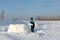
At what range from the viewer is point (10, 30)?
18938 mm

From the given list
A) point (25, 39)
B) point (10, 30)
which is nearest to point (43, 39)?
point (25, 39)

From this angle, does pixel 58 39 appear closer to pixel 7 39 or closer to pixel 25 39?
pixel 25 39

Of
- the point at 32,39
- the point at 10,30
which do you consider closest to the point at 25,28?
the point at 10,30

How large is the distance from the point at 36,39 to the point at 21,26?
5.61 meters

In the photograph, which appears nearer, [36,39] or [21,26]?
[36,39]

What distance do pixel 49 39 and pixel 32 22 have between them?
5.38m

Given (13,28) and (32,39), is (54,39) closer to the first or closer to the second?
(32,39)

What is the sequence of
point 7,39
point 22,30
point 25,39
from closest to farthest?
1. point 7,39
2. point 25,39
3. point 22,30

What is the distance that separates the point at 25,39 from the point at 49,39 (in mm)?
1786

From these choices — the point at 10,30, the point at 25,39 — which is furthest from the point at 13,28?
the point at 25,39

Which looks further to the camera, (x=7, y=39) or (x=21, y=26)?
(x=21, y=26)

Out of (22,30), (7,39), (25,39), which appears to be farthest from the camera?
(22,30)

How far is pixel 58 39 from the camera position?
1320 cm

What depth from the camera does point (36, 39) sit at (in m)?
13.4
